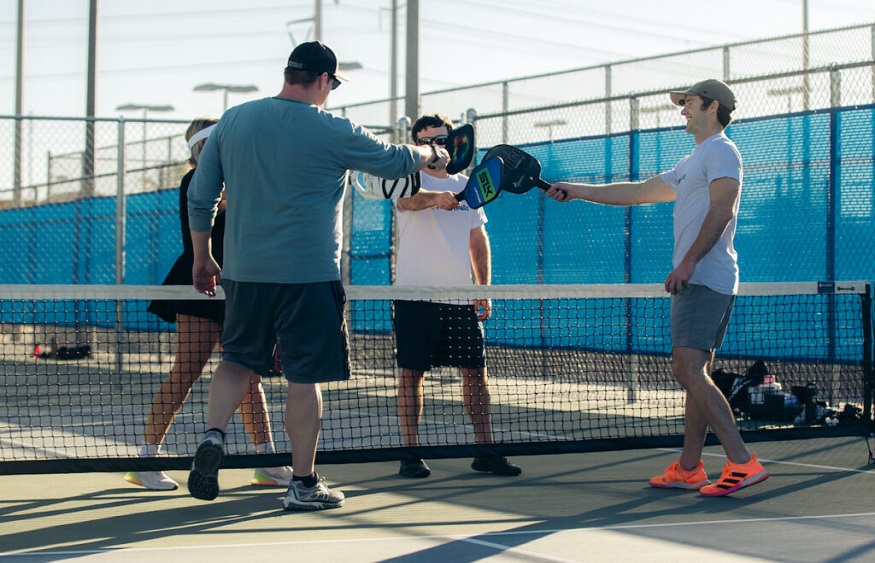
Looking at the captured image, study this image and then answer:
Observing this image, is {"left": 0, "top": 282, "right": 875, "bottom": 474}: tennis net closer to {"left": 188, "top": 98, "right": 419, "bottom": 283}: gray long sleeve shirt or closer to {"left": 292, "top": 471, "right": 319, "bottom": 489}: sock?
{"left": 292, "top": 471, "right": 319, "bottom": 489}: sock

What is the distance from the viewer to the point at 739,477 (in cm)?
530

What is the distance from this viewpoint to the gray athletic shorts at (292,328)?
4867 mm

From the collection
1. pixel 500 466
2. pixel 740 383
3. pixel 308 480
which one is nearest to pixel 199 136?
pixel 308 480

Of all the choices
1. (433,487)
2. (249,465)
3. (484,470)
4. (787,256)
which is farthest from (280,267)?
(787,256)

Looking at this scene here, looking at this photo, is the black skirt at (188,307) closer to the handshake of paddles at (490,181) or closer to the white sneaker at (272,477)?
the white sneaker at (272,477)

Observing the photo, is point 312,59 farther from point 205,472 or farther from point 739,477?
point 739,477

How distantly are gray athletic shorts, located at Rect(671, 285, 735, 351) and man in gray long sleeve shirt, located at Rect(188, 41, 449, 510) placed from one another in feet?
4.77

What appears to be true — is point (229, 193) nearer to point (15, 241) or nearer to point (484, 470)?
point (484, 470)

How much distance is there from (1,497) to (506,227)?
6998 millimetres

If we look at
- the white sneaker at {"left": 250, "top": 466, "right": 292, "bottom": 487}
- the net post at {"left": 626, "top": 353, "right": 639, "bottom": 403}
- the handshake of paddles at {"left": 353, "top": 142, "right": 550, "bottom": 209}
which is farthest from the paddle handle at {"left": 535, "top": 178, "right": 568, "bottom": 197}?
the net post at {"left": 626, "top": 353, "right": 639, "bottom": 403}

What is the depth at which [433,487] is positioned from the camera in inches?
225

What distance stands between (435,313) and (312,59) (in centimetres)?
165

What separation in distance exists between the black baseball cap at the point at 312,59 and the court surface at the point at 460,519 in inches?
72.6

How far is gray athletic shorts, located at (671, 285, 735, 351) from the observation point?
5.41 m
